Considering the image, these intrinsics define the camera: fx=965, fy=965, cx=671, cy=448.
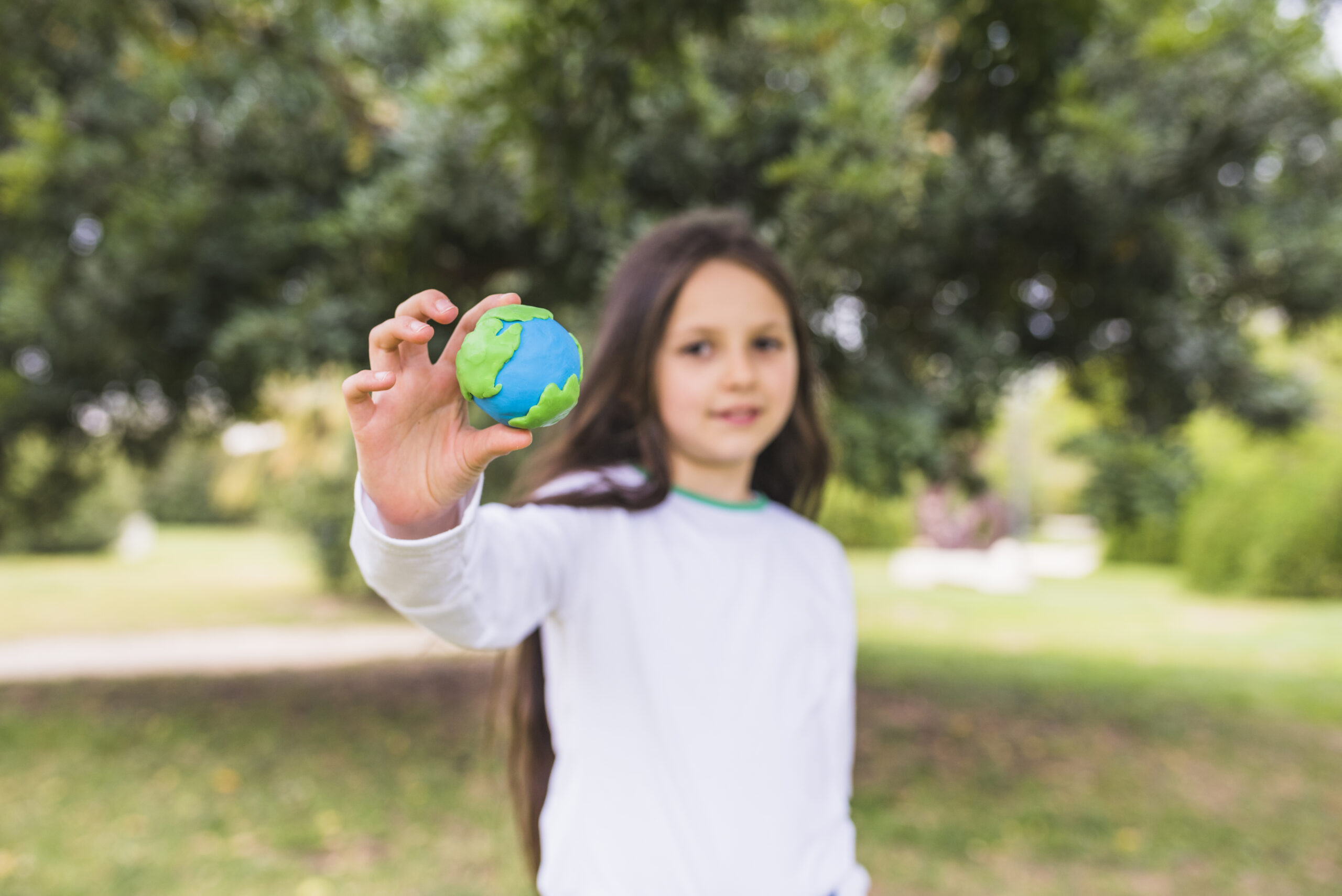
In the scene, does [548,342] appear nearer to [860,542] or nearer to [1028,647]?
[1028,647]

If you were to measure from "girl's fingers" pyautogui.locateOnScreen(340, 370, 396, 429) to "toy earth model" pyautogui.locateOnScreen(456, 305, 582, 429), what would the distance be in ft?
0.38

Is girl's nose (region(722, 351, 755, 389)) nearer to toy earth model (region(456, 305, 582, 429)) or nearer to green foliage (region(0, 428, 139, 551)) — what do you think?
toy earth model (region(456, 305, 582, 429))

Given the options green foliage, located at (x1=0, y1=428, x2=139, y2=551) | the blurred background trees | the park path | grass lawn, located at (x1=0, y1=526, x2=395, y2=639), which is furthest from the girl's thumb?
grass lawn, located at (x1=0, y1=526, x2=395, y2=639)

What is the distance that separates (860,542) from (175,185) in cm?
2058

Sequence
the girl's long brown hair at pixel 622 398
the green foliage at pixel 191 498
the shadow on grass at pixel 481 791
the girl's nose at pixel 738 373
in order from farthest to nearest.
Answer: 1. the green foliage at pixel 191 498
2. the shadow on grass at pixel 481 791
3. the girl's long brown hair at pixel 622 398
4. the girl's nose at pixel 738 373

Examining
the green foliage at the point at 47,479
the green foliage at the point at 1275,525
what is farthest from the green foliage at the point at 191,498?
→ the green foliage at the point at 1275,525

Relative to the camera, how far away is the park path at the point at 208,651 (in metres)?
9.26

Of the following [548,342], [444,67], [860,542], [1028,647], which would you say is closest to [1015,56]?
[548,342]

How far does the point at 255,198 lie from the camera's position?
4926mm

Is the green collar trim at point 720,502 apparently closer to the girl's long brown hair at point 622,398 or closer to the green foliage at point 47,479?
the girl's long brown hair at point 622,398

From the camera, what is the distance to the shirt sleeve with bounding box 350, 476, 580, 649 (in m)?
1.28

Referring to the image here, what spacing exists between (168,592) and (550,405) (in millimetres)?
17865

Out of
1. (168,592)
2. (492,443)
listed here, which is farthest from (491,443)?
(168,592)

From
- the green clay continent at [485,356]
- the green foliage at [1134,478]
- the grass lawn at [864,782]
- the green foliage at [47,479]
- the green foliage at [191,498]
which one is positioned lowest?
the green foliage at [191,498]
